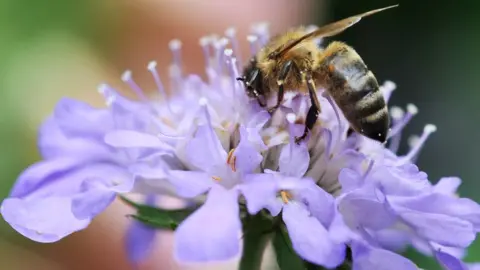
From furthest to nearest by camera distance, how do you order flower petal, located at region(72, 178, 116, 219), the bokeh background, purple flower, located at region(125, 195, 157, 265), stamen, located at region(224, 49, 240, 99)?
1. the bokeh background
2. purple flower, located at region(125, 195, 157, 265)
3. stamen, located at region(224, 49, 240, 99)
4. flower petal, located at region(72, 178, 116, 219)

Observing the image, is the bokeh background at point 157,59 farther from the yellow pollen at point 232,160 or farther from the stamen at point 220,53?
the yellow pollen at point 232,160

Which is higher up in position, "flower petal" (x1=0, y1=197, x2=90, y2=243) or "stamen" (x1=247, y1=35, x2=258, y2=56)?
"stamen" (x1=247, y1=35, x2=258, y2=56)

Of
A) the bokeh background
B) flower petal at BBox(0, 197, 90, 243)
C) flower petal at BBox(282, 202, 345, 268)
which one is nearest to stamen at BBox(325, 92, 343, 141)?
flower petal at BBox(282, 202, 345, 268)

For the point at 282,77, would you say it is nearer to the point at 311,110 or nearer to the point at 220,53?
the point at 311,110

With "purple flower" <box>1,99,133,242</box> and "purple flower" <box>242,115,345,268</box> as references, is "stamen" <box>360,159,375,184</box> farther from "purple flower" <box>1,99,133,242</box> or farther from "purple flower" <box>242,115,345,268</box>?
"purple flower" <box>1,99,133,242</box>

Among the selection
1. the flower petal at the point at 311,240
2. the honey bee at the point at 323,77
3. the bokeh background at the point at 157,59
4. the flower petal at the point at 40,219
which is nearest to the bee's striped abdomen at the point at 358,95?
the honey bee at the point at 323,77

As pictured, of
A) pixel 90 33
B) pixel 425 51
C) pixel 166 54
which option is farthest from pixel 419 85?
pixel 90 33
